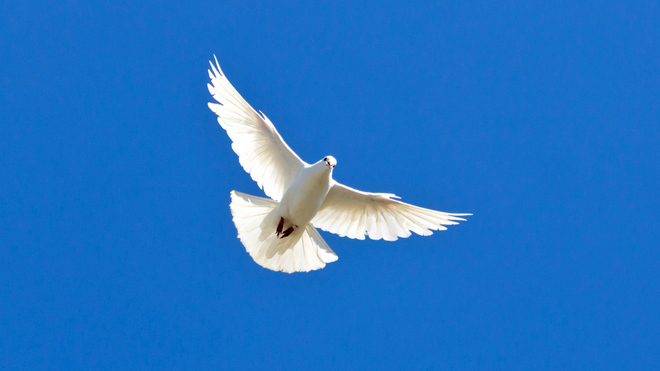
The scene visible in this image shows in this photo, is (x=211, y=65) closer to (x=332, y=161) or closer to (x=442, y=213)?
(x=332, y=161)

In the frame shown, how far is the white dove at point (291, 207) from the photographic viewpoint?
16547mm

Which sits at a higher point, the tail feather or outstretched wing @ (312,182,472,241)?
outstretched wing @ (312,182,472,241)

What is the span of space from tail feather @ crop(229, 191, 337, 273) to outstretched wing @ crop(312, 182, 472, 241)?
1.41 feet

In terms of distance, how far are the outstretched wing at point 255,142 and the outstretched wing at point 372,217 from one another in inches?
31.8

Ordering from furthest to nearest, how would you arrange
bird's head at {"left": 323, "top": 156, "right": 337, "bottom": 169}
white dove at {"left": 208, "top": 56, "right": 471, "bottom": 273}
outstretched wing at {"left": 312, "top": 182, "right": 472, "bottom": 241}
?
outstretched wing at {"left": 312, "top": 182, "right": 472, "bottom": 241} < white dove at {"left": 208, "top": 56, "right": 471, "bottom": 273} < bird's head at {"left": 323, "top": 156, "right": 337, "bottom": 169}

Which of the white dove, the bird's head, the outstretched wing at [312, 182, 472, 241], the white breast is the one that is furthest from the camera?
the outstretched wing at [312, 182, 472, 241]

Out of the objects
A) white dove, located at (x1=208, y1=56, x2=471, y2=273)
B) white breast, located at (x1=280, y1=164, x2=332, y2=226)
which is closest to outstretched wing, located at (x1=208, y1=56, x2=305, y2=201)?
→ white dove, located at (x1=208, y1=56, x2=471, y2=273)

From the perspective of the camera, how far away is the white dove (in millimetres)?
16547

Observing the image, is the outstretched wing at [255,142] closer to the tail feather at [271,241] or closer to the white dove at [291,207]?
the white dove at [291,207]

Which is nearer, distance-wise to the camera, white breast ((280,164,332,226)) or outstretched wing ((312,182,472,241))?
white breast ((280,164,332,226))

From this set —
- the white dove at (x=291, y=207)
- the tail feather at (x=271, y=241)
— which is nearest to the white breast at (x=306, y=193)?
the white dove at (x=291, y=207)

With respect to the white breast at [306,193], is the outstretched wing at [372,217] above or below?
above

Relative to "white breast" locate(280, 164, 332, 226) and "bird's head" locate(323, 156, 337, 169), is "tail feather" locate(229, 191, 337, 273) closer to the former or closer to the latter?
"white breast" locate(280, 164, 332, 226)

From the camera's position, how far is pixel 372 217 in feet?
57.6
